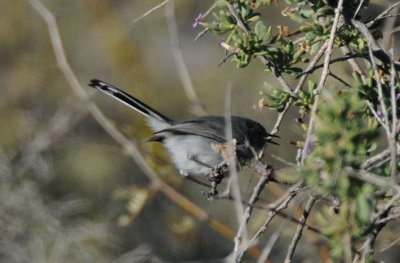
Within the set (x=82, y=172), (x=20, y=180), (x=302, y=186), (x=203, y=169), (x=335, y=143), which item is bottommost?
(x=82, y=172)

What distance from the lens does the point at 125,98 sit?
480 cm

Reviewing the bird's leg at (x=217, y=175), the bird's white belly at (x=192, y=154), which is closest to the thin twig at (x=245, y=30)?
the bird's leg at (x=217, y=175)

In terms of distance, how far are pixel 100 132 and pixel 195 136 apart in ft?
16.3

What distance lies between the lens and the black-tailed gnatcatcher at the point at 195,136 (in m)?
4.82

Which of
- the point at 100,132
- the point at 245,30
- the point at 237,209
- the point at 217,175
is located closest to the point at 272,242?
the point at 237,209

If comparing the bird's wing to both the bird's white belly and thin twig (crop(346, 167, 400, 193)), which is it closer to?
the bird's white belly

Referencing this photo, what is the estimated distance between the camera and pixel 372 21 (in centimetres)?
273

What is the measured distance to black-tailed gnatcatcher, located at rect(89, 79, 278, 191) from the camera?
4.82 meters

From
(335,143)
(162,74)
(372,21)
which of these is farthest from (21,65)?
(335,143)

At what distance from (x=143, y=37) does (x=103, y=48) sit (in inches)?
23.7

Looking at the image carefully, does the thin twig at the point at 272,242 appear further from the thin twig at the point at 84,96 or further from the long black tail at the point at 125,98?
the long black tail at the point at 125,98

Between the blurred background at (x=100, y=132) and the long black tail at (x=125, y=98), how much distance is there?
1.21ft

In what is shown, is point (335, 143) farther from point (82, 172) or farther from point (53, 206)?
point (82, 172)

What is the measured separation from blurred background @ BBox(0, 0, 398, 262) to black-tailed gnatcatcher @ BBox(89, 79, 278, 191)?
0.22 meters
